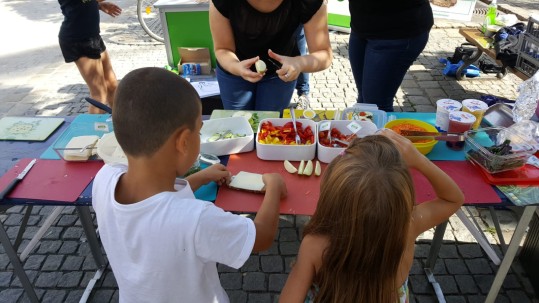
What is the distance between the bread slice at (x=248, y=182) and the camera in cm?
172

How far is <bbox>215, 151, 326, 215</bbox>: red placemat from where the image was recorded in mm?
1632

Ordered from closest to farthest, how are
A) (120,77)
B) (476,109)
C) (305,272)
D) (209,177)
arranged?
(305,272)
(209,177)
(476,109)
(120,77)

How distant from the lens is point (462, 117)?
2.04 meters

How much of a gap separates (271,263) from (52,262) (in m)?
1.52

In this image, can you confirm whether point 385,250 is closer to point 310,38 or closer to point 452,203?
point 452,203

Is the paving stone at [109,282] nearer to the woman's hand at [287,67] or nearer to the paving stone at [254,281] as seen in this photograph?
the paving stone at [254,281]

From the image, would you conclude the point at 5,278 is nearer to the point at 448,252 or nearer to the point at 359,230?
the point at 359,230

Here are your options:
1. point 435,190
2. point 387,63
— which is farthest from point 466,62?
point 435,190

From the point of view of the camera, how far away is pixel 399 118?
223cm

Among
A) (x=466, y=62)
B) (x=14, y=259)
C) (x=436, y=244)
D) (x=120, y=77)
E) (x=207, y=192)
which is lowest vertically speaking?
(x=120, y=77)

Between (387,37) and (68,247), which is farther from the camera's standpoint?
(68,247)

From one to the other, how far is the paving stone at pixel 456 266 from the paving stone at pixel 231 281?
54.2 inches

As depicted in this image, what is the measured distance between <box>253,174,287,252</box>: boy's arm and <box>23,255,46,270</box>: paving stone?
1950 millimetres

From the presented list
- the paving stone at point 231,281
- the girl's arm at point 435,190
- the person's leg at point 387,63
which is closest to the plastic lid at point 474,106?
the person's leg at point 387,63
